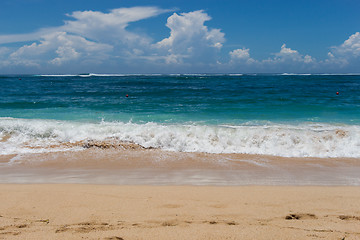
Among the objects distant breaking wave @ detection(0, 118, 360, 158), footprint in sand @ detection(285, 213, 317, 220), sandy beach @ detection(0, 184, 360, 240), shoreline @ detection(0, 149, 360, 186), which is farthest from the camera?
distant breaking wave @ detection(0, 118, 360, 158)

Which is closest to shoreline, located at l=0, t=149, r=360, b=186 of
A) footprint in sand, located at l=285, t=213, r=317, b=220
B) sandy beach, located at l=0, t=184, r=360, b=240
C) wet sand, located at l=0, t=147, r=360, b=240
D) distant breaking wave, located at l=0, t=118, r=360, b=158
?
wet sand, located at l=0, t=147, r=360, b=240

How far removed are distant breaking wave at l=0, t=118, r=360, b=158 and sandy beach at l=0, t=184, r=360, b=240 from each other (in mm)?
3449

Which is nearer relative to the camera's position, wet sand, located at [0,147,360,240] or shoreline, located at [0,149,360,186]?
wet sand, located at [0,147,360,240]

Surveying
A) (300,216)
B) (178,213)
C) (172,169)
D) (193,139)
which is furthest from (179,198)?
(193,139)

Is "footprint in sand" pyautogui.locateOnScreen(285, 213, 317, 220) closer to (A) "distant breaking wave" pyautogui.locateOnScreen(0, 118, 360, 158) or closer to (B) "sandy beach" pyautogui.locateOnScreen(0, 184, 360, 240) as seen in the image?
(B) "sandy beach" pyautogui.locateOnScreen(0, 184, 360, 240)

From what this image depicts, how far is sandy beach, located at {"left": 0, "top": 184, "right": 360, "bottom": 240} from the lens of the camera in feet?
10.6

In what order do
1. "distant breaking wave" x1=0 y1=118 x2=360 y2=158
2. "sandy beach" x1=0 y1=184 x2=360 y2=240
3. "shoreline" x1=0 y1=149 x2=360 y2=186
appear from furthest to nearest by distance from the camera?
1. "distant breaking wave" x1=0 y1=118 x2=360 y2=158
2. "shoreline" x1=0 y1=149 x2=360 y2=186
3. "sandy beach" x1=0 y1=184 x2=360 y2=240

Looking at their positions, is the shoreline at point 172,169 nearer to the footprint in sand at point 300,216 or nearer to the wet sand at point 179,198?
the wet sand at point 179,198

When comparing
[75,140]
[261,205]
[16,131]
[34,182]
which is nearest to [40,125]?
[16,131]

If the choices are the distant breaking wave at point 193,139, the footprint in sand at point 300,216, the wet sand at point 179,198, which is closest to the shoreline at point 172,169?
the wet sand at point 179,198

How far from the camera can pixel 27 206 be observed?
13.2 ft

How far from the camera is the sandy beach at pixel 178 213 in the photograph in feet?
10.6

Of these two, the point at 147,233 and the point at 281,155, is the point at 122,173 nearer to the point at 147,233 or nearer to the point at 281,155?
the point at 147,233

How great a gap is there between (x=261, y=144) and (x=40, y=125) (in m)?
8.83
